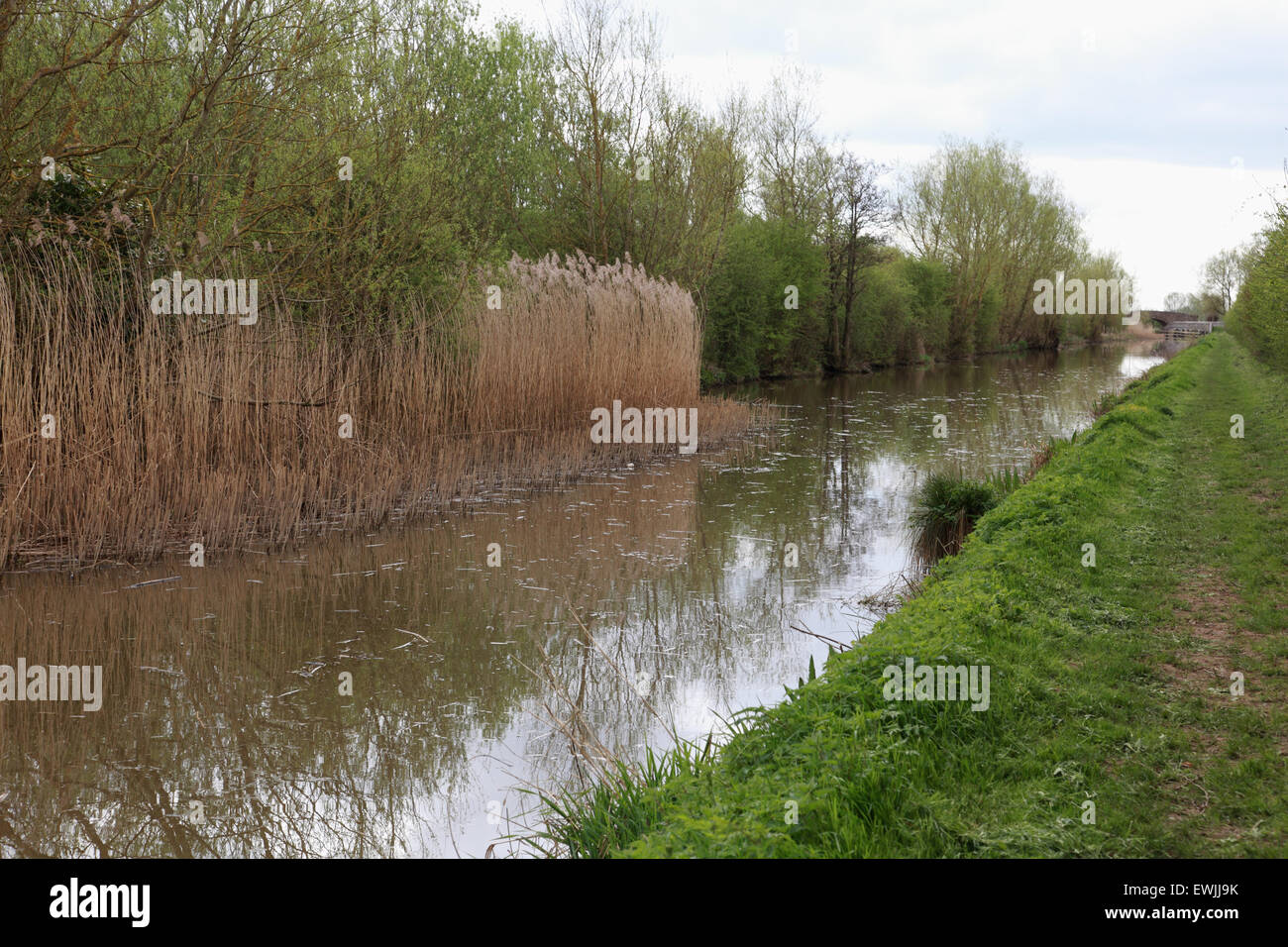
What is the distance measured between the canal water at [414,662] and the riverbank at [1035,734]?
0.90 metres

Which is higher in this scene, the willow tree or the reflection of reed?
the willow tree

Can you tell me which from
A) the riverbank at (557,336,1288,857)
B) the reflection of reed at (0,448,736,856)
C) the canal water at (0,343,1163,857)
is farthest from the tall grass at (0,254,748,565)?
the riverbank at (557,336,1288,857)

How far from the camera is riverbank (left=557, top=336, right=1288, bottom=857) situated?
3424 millimetres

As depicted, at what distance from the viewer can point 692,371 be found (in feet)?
56.1

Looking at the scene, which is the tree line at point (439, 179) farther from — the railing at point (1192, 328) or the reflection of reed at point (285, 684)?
the railing at point (1192, 328)

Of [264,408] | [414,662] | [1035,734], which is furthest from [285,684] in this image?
[264,408]

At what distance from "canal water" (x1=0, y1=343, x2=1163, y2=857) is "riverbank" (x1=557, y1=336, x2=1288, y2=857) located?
902 millimetres

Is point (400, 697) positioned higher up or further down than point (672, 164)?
further down

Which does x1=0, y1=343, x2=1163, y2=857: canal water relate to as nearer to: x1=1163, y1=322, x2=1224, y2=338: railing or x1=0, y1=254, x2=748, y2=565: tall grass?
x1=0, y1=254, x2=748, y2=565: tall grass

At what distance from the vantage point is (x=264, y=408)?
977cm

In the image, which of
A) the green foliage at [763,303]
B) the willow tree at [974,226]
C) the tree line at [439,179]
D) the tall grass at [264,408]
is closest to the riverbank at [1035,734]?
the tall grass at [264,408]

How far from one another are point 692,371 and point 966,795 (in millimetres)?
13604
